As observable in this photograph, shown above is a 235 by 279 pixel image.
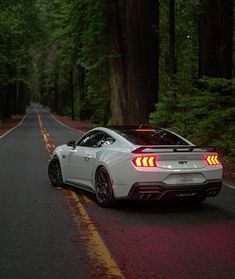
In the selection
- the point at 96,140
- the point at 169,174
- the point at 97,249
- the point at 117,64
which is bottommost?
the point at 97,249

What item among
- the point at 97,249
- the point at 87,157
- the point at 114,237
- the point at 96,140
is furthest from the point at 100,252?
the point at 96,140

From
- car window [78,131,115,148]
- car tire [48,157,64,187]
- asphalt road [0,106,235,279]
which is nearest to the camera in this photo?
asphalt road [0,106,235,279]

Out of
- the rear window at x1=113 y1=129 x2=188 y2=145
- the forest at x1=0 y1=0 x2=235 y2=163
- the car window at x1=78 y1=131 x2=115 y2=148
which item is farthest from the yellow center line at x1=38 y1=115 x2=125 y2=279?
the forest at x1=0 y1=0 x2=235 y2=163

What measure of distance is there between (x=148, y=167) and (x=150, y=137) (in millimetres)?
1239

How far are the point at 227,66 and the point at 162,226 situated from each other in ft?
48.5

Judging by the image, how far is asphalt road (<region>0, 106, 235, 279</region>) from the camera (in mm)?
6004

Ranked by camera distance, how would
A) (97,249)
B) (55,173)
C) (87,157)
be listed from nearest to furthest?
(97,249) → (87,157) → (55,173)

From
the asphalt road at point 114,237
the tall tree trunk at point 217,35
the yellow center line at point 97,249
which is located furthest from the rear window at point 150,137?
the tall tree trunk at point 217,35

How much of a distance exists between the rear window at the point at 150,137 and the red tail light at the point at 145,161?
677 mm

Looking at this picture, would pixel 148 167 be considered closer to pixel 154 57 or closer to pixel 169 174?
pixel 169 174

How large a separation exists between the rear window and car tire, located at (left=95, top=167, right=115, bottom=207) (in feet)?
2.44

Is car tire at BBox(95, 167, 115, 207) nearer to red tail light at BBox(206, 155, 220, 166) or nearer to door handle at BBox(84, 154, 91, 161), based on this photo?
door handle at BBox(84, 154, 91, 161)

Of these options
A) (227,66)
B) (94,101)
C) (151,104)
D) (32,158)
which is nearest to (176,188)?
(32,158)

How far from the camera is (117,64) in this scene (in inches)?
1163
